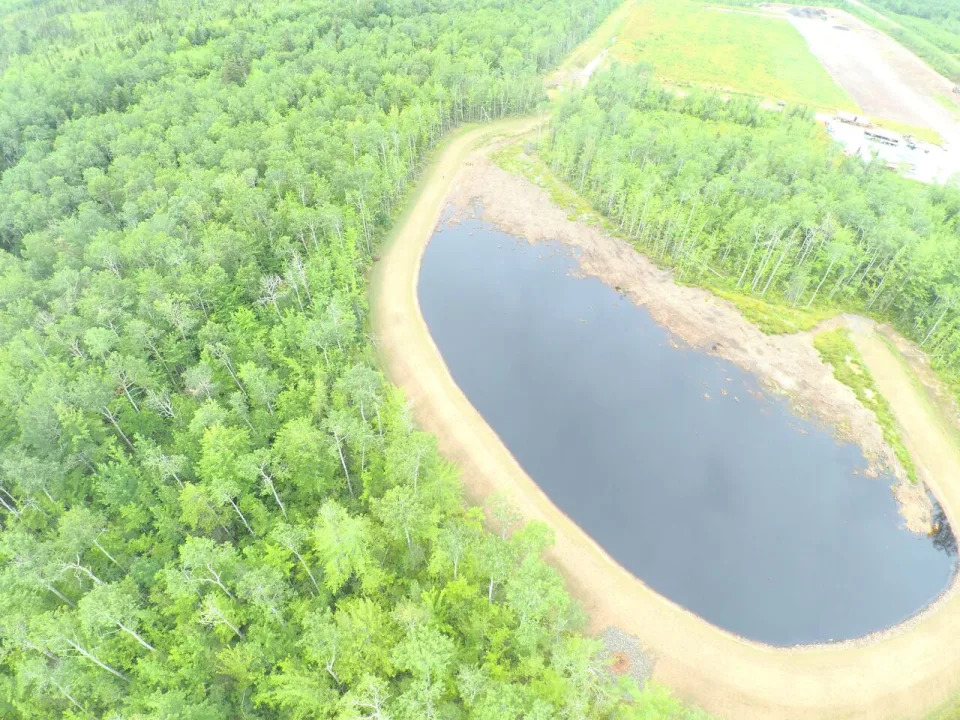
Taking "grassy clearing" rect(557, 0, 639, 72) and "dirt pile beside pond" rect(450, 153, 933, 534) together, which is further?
"grassy clearing" rect(557, 0, 639, 72)

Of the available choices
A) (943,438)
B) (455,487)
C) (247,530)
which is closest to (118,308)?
(247,530)

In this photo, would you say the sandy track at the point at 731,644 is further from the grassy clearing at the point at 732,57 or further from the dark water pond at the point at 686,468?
the grassy clearing at the point at 732,57

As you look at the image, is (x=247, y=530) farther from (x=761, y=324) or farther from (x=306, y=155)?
(x=761, y=324)

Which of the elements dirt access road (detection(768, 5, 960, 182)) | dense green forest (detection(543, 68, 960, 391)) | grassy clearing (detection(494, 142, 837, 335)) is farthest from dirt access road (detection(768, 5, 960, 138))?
grassy clearing (detection(494, 142, 837, 335))

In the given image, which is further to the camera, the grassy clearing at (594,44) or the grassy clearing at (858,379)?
the grassy clearing at (594,44)

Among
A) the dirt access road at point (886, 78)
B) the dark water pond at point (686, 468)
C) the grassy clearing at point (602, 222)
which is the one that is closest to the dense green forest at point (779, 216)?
the grassy clearing at point (602, 222)

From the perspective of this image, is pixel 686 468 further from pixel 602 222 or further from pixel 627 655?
pixel 602 222

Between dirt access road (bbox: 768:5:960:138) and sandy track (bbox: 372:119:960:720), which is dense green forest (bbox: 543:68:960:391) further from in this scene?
dirt access road (bbox: 768:5:960:138)
